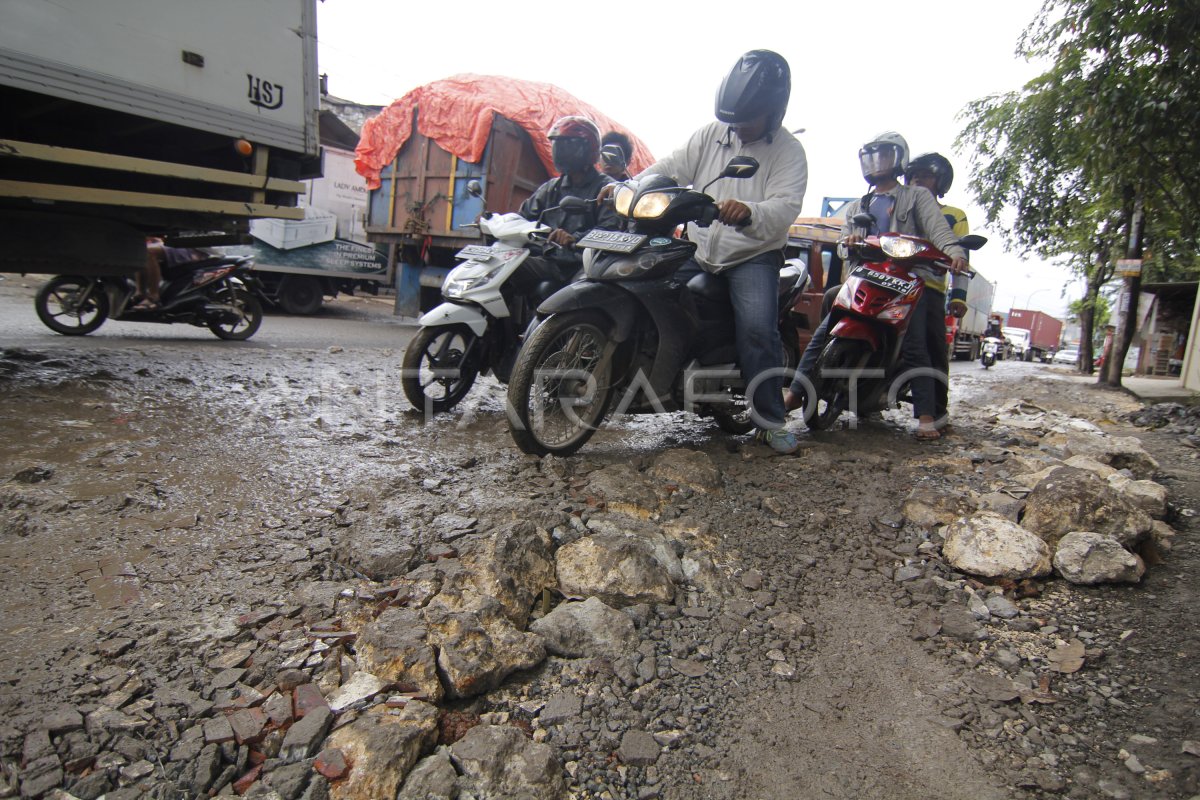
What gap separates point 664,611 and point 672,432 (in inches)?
88.7

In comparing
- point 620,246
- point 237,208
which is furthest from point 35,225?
point 620,246

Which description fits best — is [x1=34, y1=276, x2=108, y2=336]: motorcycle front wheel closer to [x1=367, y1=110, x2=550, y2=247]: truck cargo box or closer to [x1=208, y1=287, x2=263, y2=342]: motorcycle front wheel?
[x1=208, y1=287, x2=263, y2=342]: motorcycle front wheel

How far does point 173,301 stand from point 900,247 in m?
6.49

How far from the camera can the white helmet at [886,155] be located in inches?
171

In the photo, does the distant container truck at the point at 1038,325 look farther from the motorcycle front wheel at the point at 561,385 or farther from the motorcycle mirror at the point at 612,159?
the motorcycle front wheel at the point at 561,385

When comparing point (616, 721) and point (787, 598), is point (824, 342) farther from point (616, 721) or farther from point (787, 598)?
point (616, 721)

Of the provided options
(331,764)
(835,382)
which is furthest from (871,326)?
(331,764)

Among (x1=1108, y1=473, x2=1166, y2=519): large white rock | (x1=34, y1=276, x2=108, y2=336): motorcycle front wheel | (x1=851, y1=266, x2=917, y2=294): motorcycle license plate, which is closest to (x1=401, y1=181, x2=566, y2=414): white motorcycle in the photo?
(x1=851, y1=266, x2=917, y2=294): motorcycle license plate

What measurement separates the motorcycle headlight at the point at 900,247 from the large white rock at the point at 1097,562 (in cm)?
208

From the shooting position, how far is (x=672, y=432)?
4133 mm

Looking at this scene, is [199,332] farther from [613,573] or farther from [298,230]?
[613,573]

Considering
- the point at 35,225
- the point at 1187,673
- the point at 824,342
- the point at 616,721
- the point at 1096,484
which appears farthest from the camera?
the point at 824,342

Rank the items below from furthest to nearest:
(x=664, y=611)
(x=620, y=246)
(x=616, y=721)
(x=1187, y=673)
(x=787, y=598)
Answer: (x=620, y=246)
(x=787, y=598)
(x=664, y=611)
(x=1187, y=673)
(x=616, y=721)

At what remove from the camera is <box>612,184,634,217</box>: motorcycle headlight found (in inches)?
121
